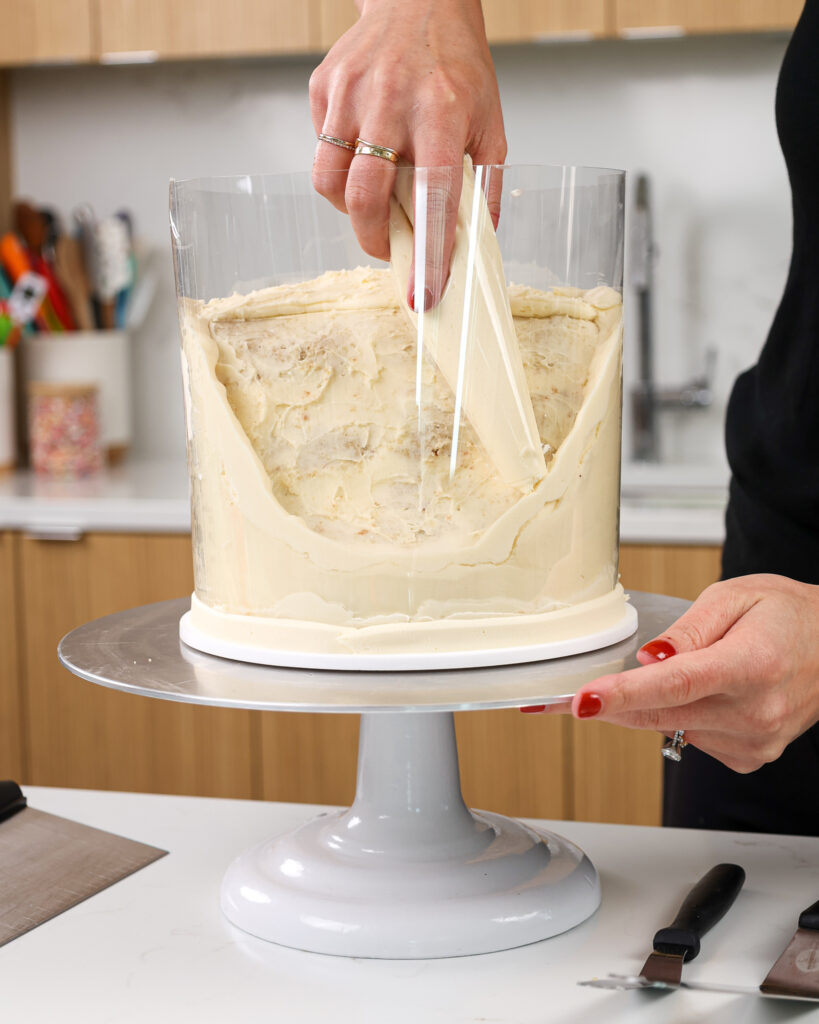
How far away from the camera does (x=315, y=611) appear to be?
674 mm

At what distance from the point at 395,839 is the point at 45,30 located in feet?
6.27

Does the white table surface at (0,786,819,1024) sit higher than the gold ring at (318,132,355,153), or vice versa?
the gold ring at (318,132,355,153)

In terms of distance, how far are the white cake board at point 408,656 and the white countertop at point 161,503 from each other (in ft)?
3.45

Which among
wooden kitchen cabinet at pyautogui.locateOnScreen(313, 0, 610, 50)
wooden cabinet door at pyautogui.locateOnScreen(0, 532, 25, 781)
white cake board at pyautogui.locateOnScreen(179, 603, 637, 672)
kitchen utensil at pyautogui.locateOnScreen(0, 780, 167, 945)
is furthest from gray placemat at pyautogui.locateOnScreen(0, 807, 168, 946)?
wooden kitchen cabinet at pyautogui.locateOnScreen(313, 0, 610, 50)

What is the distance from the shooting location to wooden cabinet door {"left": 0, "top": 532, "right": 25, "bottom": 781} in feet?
6.56

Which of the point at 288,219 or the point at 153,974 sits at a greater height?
the point at 288,219

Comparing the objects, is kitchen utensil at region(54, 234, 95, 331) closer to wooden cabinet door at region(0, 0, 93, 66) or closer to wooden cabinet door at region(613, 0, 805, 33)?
wooden cabinet door at region(0, 0, 93, 66)

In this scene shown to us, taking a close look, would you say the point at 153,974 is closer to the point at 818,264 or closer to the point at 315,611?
the point at 315,611

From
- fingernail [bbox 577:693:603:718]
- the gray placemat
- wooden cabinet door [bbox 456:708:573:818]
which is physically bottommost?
wooden cabinet door [bbox 456:708:573:818]

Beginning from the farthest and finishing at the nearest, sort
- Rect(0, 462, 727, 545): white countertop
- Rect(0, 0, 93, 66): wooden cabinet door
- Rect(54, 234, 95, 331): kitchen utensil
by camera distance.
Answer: Rect(54, 234, 95, 331): kitchen utensil, Rect(0, 0, 93, 66): wooden cabinet door, Rect(0, 462, 727, 545): white countertop

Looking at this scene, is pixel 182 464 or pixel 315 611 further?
pixel 182 464

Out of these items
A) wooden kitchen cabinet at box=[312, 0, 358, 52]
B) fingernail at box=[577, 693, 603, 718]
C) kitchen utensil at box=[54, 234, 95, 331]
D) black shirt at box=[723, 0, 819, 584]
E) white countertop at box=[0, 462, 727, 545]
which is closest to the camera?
fingernail at box=[577, 693, 603, 718]

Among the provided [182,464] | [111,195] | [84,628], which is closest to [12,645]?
[182,464]

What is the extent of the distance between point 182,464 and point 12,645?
52 cm
